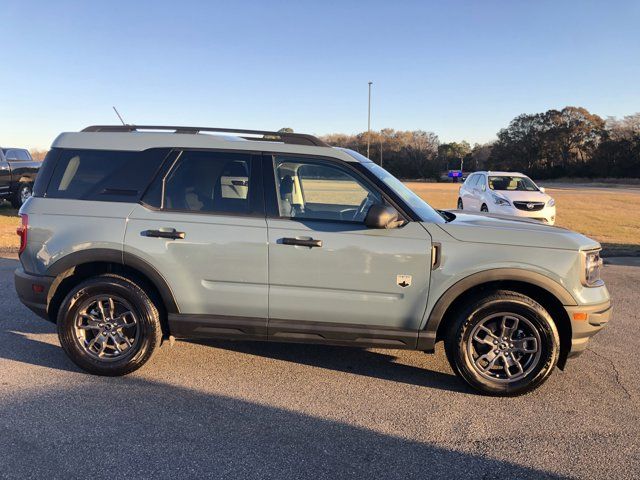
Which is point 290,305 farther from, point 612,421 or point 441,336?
point 612,421

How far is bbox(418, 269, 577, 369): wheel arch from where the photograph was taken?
3.75m

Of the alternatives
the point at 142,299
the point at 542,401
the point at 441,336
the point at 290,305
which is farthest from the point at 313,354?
the point at 542,401

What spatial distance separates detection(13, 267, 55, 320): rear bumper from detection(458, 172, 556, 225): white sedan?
1154 centimetres

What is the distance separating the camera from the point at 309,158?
4105 millimetres

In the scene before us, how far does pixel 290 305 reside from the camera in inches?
154

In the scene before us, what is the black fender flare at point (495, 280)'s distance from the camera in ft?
12.3

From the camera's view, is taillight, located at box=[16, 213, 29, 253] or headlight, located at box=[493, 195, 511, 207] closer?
taillight, located at box=[16, 213, 29, 253]

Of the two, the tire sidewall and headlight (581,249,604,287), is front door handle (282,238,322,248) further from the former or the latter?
headlight (581,249,604,287)

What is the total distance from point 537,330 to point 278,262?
2057 mm

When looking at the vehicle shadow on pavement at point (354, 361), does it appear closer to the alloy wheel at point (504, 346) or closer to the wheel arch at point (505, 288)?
the alloy wheel at point (504, 346)

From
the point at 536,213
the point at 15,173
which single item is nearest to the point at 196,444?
the point at 536,213

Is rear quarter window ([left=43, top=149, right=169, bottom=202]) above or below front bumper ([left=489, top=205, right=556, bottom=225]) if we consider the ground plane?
above

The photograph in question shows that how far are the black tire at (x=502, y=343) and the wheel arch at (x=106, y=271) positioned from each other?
2283 millimetres

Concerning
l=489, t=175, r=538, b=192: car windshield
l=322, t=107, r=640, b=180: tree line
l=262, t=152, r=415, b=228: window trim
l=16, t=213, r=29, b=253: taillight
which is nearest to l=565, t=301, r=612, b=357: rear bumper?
l=262, t=152, r=415, b=228: window trim
